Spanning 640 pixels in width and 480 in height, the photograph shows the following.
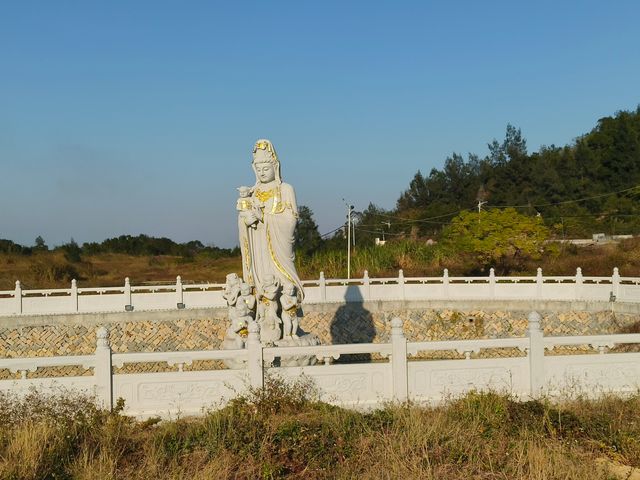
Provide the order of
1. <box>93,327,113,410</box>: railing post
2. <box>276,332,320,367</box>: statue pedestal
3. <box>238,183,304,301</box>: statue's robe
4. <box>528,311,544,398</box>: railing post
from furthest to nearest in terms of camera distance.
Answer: <box>238,183,304,301</box>: statue's robe, <box>276,332,320,367</box>: statue pedestal, <box>528,311,544,398</box>: railing post, <box>93,327,113,410</box>: railing post

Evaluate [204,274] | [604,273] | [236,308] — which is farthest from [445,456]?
[204,274]

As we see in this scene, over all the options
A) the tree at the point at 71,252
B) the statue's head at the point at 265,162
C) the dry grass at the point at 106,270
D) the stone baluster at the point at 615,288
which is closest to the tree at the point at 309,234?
the dry grass at the point at 106,270

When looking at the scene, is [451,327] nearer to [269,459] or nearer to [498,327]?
[498,327]

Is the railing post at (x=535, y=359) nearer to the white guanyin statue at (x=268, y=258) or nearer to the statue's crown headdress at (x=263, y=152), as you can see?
the white guanyin statue at (x=268, y=258)

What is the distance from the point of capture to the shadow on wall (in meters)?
16.3

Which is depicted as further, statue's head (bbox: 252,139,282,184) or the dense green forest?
the dense green forest

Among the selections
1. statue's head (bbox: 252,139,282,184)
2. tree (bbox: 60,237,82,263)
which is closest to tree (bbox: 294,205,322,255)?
tree (bbox: 60,237,82,263)

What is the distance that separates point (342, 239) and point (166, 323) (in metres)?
24.0

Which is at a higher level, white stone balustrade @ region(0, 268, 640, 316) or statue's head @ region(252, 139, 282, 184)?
statue's head @ region(252, 139, 282, 184)

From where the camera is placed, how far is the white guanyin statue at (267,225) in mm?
8359

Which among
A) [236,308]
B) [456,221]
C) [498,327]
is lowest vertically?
[498,327]

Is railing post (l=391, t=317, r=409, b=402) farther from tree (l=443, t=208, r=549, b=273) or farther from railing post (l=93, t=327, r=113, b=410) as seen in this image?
tree (l=443, t=208, r=549, b=273)

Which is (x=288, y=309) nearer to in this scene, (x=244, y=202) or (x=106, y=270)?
(x=244, y=202)

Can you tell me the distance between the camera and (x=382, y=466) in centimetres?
497
